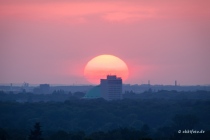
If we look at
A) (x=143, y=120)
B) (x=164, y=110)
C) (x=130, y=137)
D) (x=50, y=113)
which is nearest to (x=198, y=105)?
(x=164, y=110)

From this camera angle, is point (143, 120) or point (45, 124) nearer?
point (45, 124)

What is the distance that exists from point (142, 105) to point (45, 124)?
120ft

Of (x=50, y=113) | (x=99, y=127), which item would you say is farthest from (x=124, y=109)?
(x=99, y=127)

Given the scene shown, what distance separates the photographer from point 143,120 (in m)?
124

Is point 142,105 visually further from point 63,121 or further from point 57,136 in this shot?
point 57,136

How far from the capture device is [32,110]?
13588 cm

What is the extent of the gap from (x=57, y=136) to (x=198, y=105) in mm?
64909

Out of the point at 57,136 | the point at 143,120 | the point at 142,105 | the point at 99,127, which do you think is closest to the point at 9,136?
the point at 57,136

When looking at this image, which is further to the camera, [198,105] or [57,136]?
[198,105]

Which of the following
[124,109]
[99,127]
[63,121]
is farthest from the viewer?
[124,109]

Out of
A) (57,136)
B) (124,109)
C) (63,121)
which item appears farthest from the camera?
(124,109)

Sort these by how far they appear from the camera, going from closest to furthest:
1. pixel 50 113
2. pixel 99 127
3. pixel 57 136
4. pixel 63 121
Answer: pixel 57 136, pixel 99 127, pixel 63 121, pixel 50 113

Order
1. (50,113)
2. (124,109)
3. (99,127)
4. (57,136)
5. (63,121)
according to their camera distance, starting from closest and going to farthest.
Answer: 1. (57,136)
2. (99,127)
3. (63,121)
4. (50,113)
5. (124,109)

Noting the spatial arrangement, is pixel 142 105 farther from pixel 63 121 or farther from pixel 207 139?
pixel 207 139
